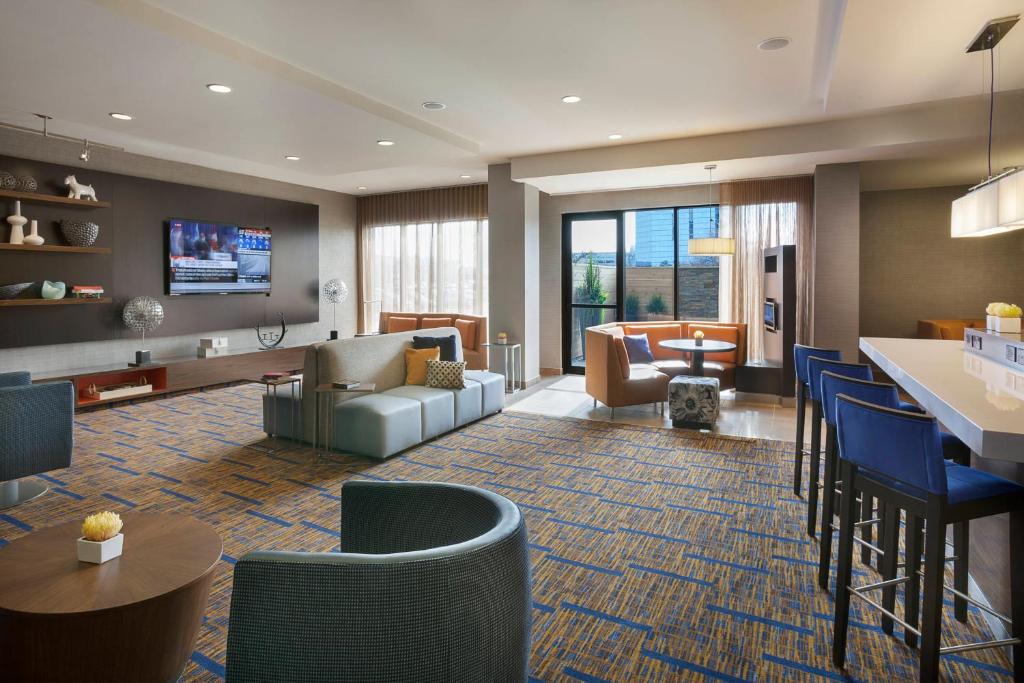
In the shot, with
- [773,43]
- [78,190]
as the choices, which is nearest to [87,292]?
[78,190]

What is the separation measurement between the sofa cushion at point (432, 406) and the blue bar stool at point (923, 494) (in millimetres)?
3334

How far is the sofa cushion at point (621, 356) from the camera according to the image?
565 centimetres

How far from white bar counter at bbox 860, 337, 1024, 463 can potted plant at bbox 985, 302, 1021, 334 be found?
17cm

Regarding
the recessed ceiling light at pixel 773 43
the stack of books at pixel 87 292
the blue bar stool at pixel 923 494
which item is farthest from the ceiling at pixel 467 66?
the blue bar stool at pixel 923 494

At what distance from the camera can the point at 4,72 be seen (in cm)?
366

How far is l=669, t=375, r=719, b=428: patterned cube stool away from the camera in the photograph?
17.2 feet

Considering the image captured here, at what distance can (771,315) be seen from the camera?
6.59 meters

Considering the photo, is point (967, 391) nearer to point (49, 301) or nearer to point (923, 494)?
point (923, 494)

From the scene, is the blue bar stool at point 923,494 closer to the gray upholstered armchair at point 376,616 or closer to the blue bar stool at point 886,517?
the blue bar stool at point 886,517

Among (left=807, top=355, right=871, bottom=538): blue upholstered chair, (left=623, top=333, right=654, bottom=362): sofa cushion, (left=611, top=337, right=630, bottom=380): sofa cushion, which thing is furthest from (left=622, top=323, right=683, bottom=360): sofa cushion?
(left=807, top=355, right=871, bottom=538): blue upholstered chair

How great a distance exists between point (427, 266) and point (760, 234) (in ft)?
16.1

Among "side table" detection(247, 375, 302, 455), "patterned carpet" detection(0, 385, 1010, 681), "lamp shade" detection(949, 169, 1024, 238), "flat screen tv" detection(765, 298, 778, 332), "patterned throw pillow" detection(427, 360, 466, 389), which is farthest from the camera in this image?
"flat screen tv" detection(765, 298, 778, 332)

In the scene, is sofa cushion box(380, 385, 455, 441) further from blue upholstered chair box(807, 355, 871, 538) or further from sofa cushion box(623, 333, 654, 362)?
blue upholstered chair box(807, 355, 871, 538)

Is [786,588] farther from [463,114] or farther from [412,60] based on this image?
[463,114]
